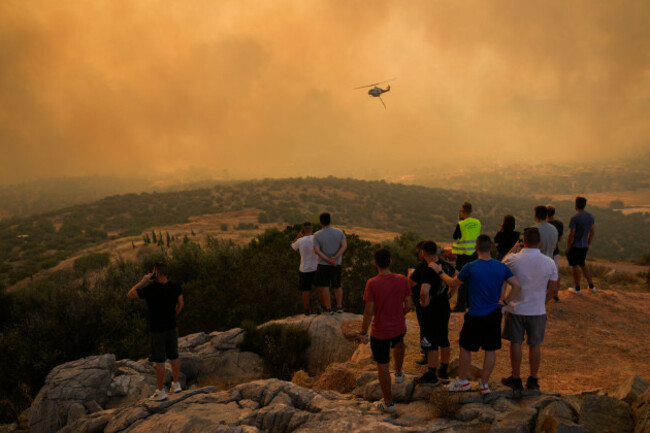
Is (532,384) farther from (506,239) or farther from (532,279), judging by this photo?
(506,239)

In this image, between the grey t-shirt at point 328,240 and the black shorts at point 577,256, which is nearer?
the grey t-shirt at point 328,240

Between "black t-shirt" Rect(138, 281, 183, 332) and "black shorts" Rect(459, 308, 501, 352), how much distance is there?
4643 millimetres

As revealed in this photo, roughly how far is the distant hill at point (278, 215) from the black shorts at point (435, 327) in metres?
30.1

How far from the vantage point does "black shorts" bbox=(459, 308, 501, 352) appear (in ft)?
14.9

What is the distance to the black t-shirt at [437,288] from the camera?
4.81 meters

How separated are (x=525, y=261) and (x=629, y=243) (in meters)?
74.6

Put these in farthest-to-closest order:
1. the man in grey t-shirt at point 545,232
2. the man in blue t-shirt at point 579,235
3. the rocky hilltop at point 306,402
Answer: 1. the man in blue t-shirt at point 579,235
2. the man in grey t-shirt at point 545,232
3. the rocky hilltop at point 306,402

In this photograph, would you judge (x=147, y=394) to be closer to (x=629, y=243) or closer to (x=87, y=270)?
(x=87, y=270)

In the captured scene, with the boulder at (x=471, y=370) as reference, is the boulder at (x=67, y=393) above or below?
below

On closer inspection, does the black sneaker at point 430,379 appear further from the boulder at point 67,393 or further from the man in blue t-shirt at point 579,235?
the man in blue t-shirt at point 579,235

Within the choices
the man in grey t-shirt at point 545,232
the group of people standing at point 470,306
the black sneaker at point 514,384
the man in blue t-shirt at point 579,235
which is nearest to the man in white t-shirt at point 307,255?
the group of people standing at point 470,306

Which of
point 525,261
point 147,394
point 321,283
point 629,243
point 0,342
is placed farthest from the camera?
point 629,243

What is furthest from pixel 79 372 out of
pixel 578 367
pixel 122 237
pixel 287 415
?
pixel 122 237

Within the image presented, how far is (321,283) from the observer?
8.34 metres
